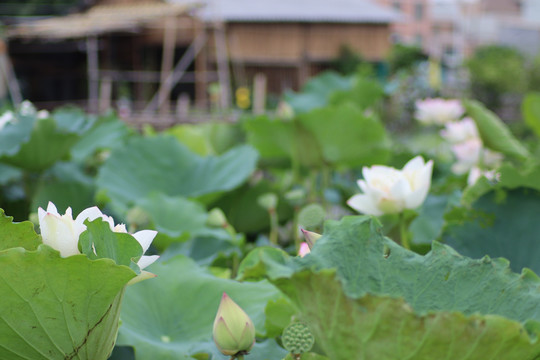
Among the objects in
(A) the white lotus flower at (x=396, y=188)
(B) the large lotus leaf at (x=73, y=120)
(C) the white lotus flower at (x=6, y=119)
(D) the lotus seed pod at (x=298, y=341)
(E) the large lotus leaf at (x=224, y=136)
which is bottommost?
(E) the large lotus leaf at (x=224, y=136)

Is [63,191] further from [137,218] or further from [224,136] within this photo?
[224,136]

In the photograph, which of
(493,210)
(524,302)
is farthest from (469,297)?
(493,210)

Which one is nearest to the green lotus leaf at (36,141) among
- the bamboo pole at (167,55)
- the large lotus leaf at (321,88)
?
the large lotus leaf at (321,88)

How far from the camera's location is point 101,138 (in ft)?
4.10

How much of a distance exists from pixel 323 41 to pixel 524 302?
14.0m

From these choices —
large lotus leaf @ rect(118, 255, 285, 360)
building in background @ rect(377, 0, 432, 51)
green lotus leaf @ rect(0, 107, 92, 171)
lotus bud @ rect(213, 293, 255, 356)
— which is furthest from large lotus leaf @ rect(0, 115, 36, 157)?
building in background @ rect(377, 0, 432, 51)

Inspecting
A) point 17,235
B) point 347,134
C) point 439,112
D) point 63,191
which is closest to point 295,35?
point 439,112

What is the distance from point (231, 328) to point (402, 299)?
13 cm

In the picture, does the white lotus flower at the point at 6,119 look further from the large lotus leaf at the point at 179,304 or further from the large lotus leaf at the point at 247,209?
the large lotus leaf at the point at 179,304

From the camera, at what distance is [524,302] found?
404 mm

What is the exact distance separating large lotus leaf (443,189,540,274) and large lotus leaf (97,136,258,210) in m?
0.48

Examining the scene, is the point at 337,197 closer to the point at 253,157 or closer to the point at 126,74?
the point at 253,157

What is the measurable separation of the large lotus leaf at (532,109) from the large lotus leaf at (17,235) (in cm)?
97

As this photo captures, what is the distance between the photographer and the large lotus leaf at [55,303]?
376mm
